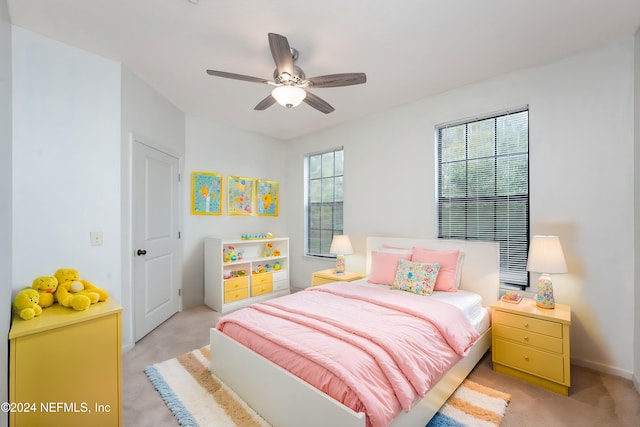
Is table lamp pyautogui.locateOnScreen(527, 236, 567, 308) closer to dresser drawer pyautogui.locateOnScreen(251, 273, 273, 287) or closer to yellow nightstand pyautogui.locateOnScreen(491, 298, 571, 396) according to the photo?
yellow nightstand pyautogui.locateOnScreen(491, 298, 571, 396)

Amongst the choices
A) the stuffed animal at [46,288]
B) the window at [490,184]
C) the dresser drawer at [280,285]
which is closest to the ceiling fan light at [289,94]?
the window at [490,184]

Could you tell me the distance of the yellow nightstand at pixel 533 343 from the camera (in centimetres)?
196

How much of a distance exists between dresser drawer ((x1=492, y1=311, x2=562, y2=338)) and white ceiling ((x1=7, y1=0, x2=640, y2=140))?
6.97 feet

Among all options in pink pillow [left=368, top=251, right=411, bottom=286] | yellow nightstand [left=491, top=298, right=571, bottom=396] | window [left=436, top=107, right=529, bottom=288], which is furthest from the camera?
pink pillow [left=368, top=251, right=411, bottom=286]

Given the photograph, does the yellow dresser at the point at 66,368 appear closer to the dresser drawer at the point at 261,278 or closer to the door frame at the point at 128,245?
the door frame at the point at 128,245

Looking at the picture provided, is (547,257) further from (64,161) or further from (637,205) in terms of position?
(64,161)

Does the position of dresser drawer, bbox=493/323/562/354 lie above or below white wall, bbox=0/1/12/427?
below

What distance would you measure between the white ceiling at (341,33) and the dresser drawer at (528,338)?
223cm

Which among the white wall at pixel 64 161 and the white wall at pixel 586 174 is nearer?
the white wall at pixel 64 161

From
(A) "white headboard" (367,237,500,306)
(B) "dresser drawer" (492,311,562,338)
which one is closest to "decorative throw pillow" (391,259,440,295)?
(A) "white headboard" (367,237,500,306)

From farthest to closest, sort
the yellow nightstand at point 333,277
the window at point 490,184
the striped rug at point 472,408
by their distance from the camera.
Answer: the yellow nightstand at point 333,277 → the window at point 490,184 → the striped rug at point 472,408

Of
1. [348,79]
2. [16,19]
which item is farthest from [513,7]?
[16,19]

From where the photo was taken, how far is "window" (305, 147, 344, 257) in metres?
4.25

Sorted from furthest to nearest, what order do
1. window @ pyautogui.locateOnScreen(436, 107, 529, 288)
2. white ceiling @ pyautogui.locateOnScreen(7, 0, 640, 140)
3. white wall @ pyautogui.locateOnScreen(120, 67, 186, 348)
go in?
window @ pyautogui.locateOnScreen(436, 107, 529, 288)
white wall @ pyautogui.locateOnScreen(120, 67, 186, 348)
white ceiling @ pyautogui.locateOnScreen(7, 0, 640, 140)
